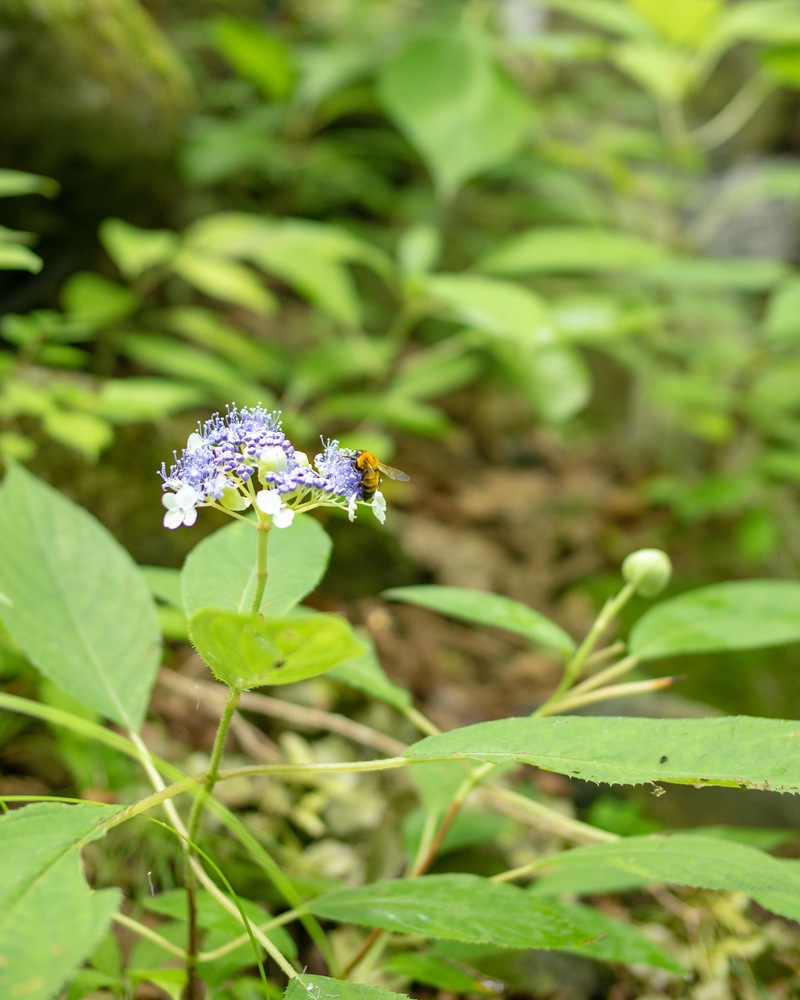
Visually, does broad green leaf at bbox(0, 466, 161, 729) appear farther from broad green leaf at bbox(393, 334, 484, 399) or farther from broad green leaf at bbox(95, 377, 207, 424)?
broad green leaf at bbox(393, 334, 484, 399)

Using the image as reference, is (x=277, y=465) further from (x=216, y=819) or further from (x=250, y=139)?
(x=250, y=139)

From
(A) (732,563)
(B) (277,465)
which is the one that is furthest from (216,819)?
(A) (732,563)

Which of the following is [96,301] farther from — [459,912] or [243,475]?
[459,912]

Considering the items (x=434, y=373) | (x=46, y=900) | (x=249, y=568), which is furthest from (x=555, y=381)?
(x=46, y=900)

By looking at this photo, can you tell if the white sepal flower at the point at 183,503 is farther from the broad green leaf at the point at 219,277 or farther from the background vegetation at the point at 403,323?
the broad green leaf at the point at 219,277

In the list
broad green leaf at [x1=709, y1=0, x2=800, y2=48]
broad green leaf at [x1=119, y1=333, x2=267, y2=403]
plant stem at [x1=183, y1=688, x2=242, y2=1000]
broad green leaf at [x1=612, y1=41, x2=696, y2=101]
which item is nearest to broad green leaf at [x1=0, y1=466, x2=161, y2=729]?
plant stem at [x1=183, y1=688, x2=242, y2=1000]

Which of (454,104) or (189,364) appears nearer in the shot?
(189,364)

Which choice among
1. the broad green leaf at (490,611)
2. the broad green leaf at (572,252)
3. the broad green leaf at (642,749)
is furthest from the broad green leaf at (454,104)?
the broad green leaf at (642,749)

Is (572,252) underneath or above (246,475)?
above
